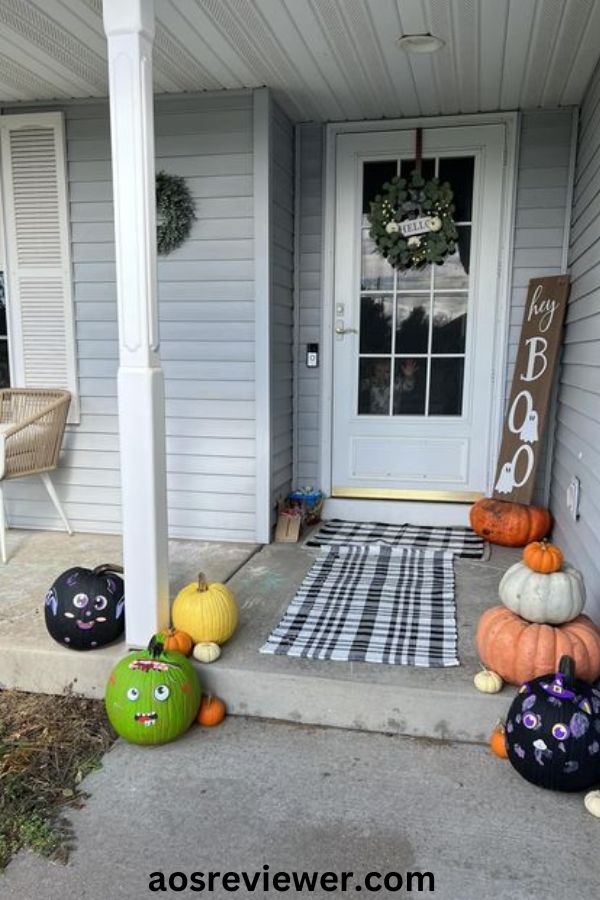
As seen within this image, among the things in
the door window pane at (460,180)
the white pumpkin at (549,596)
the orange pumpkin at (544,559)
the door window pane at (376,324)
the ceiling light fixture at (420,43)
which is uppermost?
the ceiling light fixture at (420,43)

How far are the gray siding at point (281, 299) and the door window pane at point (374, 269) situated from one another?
0.42 metres

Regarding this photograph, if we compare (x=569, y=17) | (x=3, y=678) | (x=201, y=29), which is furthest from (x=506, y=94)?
(x=3, y=678)

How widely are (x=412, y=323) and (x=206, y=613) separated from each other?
2.30 meters

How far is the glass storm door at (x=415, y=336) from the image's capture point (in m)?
3.88

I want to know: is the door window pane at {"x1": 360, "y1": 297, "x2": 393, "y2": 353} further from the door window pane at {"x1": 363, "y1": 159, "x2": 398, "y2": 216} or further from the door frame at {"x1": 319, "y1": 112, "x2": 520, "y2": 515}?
the door window pane at {"x1": 363, "y1": 159, "x2": 398, "y2": 216}

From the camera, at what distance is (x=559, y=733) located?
1859 millimetres

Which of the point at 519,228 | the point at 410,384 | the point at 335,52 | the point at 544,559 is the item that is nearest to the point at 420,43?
the point at 335,52

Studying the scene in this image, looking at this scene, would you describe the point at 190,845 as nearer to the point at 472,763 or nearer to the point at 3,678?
the point at 472,763

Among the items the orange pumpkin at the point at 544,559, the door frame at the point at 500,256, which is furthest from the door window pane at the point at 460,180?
the orange pumpkin at the point at 544,559

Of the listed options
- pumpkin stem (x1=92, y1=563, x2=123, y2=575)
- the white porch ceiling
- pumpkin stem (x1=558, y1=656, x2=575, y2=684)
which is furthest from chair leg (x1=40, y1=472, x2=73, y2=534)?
pumpkin stem (x1=558, y1=656, x2=575, y2=684)

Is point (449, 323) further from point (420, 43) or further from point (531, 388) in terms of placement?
point (420, 43)

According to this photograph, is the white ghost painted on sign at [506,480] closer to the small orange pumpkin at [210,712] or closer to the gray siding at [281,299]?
the gray siding at [281,299]

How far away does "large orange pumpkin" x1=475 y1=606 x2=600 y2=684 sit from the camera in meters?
2.14

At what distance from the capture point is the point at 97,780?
204 cm
